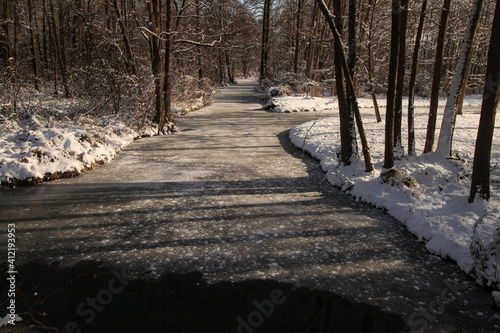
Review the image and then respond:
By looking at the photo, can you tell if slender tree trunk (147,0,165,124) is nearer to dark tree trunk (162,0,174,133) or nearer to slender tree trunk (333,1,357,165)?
dark tree trunk (162,0,174,133)

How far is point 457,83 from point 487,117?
2.78 m

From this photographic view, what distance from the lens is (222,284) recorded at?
173 inches

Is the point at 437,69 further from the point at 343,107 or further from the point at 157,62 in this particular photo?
the point at 157,62

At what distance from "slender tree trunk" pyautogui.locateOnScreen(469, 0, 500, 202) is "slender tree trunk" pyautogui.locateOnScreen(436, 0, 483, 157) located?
228cm

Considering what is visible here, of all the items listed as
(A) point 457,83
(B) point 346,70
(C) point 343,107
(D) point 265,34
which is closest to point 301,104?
(D) point 265,34

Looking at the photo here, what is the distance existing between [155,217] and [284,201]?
2.96 metres

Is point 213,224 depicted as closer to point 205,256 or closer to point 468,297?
point 205,256

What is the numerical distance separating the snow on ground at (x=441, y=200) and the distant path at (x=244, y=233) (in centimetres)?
25

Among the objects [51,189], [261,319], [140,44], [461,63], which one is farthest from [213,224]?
[140,44]

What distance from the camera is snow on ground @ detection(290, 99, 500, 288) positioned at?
185 inches

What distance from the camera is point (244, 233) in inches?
227

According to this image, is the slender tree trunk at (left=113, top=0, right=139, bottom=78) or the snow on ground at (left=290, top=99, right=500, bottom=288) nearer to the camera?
the snow on ground at (left=290, top=99, right=500, bottom=288)

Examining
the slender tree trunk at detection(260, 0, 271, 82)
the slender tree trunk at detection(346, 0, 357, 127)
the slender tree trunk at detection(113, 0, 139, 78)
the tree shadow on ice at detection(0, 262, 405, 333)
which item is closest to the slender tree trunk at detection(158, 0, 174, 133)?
the slender tree trunk at detection(113, 0, 139, 78)

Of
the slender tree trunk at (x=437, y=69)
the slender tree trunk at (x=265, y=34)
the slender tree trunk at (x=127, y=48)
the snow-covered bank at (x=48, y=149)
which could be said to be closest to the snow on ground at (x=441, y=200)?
the slender tree trunk at (x=437, y=69)
